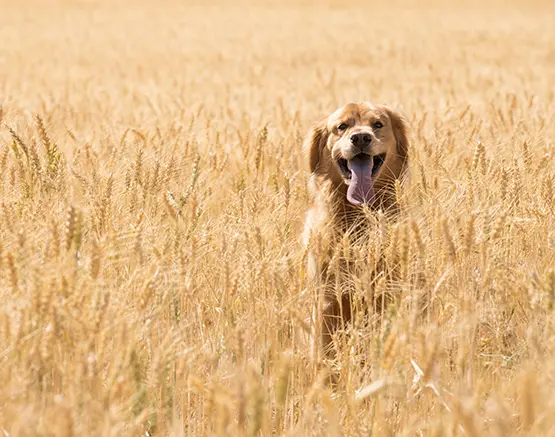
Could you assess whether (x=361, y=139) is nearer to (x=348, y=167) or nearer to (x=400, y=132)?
(x=348, y=167)

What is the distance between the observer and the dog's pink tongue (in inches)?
148

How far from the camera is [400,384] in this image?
1.85 metres

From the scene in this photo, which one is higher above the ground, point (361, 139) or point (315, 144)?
point (361, 139)

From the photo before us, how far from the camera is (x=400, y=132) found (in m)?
4.27

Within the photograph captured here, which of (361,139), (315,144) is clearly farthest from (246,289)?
(315,144)

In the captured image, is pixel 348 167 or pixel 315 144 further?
pixel 315 144

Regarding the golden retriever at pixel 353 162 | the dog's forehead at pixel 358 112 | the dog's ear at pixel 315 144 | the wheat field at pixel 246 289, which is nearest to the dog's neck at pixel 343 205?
the golden retriever at pixel 353 162

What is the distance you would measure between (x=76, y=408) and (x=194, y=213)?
1148 millimetres

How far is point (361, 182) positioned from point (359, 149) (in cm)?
16

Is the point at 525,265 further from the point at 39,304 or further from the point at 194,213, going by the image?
the point at 39,304

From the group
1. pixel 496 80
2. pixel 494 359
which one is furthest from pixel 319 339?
pixel 496 80

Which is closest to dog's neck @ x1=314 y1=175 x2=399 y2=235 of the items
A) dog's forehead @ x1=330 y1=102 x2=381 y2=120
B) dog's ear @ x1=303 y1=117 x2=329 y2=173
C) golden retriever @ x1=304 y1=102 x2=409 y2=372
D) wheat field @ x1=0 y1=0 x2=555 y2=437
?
golden retriever @ x1=304 y1=102 x2=409 y2=372

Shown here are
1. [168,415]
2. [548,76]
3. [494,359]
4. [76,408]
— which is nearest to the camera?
[76,408]

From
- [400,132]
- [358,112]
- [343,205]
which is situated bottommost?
[343,205]
